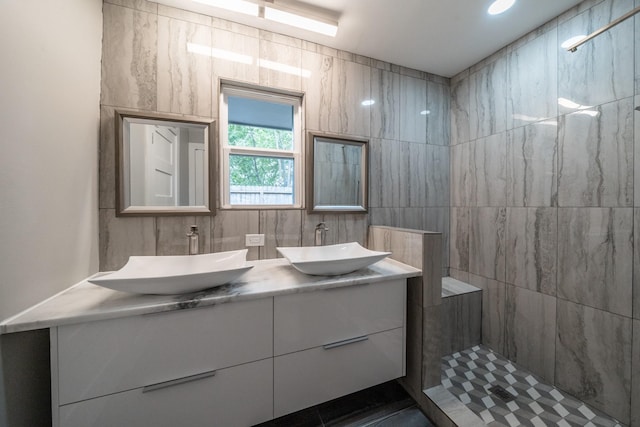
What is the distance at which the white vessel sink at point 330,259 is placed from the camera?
1.26 meters

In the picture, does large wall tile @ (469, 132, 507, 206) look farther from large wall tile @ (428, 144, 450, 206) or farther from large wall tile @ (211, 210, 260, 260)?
large wall tile @ (211, 210, 260, 260)

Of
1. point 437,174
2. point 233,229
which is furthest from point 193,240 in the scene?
point 437,174

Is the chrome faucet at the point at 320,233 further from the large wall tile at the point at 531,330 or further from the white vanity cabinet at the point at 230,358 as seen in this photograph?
the large wall tile at the point at 531,330

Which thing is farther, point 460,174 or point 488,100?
point 460,174

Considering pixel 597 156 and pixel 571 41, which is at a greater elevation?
pixel 571 41

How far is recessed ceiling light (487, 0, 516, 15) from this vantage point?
4.81 ft

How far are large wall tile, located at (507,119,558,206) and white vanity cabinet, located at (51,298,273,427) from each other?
198cm

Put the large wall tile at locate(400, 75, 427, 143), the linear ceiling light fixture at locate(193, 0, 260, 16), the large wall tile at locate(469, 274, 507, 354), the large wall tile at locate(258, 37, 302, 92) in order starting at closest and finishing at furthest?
the linear ceiling light fixture at locate(193, 0, 260, 16) → the large wall tile at locate(258, 37, 302, 92) → the large wall tile at locate(469, 274, 507, 354) → the large wall tile at locate(400, 75, 427, 143)

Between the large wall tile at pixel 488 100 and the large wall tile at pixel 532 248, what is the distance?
28.8 inches

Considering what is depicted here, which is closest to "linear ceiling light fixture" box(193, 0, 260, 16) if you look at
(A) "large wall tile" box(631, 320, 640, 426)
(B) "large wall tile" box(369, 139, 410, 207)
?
(B) "large wall tile" box(369, 139, 410, 207)

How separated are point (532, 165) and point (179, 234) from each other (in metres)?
2.51

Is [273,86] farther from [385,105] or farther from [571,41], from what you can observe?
[571,41]

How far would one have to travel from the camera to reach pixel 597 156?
1.41 m

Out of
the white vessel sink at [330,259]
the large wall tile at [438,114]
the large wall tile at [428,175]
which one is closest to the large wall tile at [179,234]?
the white vessel sink at [330,259]
